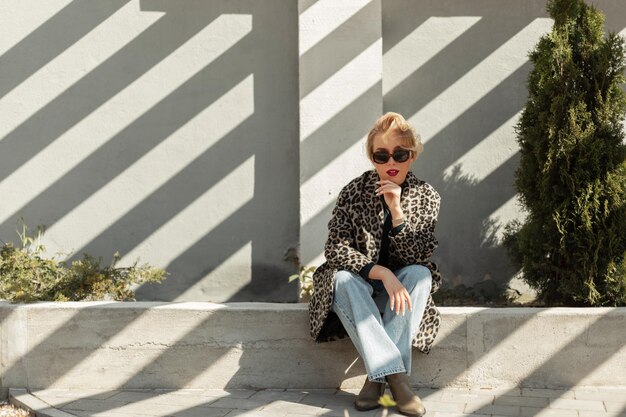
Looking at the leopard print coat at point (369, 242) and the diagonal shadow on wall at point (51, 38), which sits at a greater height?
the diagonal shadow on wall at point (51, 38)

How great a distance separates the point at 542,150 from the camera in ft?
14.9

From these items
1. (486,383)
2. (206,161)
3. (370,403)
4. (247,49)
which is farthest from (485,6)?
(370,403)

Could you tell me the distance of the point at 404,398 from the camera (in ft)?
12.2

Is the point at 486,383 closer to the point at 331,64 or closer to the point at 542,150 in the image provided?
the point at 542,150

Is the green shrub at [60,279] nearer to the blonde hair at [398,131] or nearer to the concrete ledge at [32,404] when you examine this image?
the concrete ledge at [32,404]

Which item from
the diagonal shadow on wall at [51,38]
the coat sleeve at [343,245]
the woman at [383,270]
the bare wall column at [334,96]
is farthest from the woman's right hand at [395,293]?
the diagonal shadow on wall at [51,38]

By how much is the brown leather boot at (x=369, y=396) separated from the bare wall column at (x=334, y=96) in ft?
5.13

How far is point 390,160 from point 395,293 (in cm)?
73

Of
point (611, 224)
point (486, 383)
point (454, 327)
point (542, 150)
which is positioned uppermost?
point (542, 150)

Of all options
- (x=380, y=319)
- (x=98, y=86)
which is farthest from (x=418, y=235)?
(x=98, y=86)

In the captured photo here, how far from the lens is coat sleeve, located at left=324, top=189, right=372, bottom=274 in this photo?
3.95m

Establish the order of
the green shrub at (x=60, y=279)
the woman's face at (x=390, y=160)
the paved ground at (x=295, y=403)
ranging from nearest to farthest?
the paved ground at (x=295, y=403)
the woman's face at (x=390, y=160)
the green shrub at (x=60, y=279)

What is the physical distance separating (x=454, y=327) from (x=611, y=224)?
1102 millimetres

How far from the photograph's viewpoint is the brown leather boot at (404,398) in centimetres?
368
